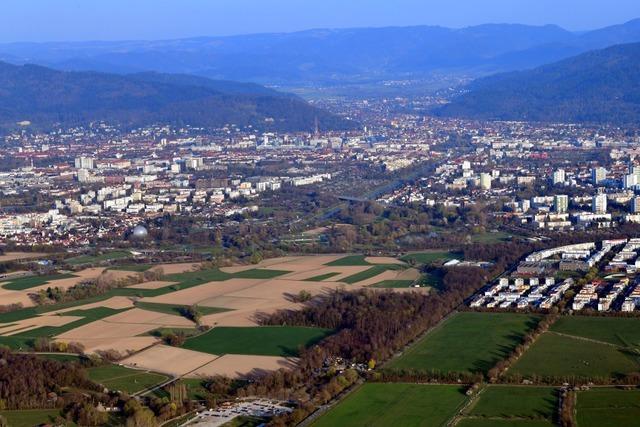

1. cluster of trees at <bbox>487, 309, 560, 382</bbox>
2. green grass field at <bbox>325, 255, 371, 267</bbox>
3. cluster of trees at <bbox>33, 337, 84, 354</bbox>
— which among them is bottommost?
green grass field at <bbox>325, 255, 371, 267</bbox>

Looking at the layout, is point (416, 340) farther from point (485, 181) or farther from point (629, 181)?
point (485, 181)

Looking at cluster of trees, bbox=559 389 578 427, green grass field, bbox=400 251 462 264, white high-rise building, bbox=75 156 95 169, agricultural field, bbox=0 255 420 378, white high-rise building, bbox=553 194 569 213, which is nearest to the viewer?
cluster of trees, bbox=559 389 578 427

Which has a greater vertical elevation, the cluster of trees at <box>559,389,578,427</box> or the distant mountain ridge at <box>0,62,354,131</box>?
the distant mountain ridge at <box>0,62,354,131</box>

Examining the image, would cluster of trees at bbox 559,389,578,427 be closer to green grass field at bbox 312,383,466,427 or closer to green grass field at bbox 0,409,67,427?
green grass field at bbox 312,383,466,427

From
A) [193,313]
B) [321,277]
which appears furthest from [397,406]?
[321,277]

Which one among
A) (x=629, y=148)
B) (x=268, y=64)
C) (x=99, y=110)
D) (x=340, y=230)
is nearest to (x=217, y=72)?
(x=268, y=64)

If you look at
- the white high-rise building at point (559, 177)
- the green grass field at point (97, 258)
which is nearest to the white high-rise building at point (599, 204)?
the white high-rise building at point (559, 177)

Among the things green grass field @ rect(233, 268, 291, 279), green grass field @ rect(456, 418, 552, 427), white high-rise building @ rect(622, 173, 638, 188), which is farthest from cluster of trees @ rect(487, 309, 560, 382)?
white high-rise building @ rect(622, 173, 638, 188)
